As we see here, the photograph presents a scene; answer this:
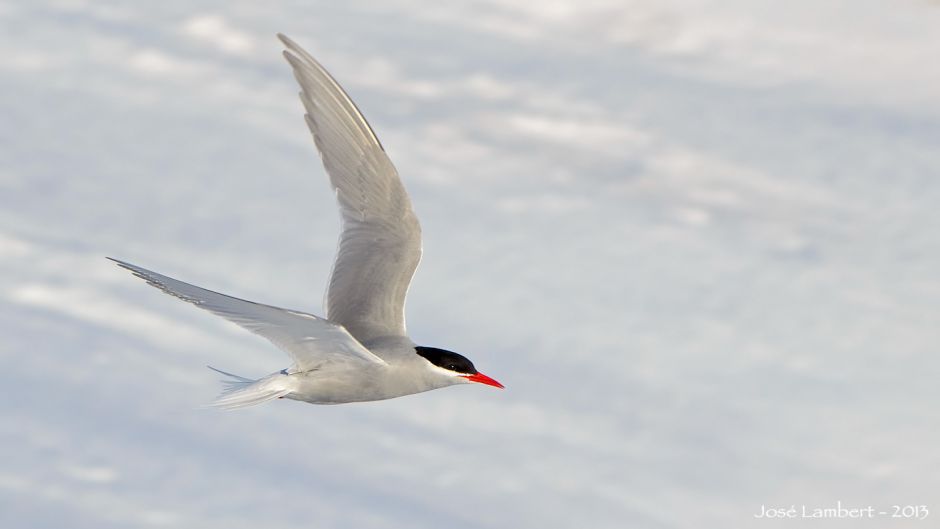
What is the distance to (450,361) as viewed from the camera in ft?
16.8

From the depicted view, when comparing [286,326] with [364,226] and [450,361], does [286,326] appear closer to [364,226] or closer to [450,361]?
[450,361]

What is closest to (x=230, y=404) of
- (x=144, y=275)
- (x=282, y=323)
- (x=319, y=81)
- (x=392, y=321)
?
(x=282, y=323)

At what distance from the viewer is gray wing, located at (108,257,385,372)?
3.95 metres

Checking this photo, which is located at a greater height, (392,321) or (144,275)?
(392,321)

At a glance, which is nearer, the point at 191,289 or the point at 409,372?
the point at 191,289

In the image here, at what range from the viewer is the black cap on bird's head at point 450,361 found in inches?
198

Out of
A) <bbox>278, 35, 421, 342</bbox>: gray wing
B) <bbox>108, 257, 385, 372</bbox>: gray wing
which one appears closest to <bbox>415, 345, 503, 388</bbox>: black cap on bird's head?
<bbox>278, 35, 421, 342</bbox>: gray wing

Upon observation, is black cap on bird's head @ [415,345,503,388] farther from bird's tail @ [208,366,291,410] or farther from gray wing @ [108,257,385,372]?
bird's tail @ [208,366,291,410]

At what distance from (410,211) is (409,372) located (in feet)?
2.57

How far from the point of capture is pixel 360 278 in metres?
5.36

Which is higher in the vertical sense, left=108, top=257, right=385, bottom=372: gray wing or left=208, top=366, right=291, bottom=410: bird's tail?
left=108, top=257, right=385, bottom=372: gray wing

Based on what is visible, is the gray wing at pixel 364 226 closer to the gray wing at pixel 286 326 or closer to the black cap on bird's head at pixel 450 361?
the black cap on bird's head at pixel 450 361

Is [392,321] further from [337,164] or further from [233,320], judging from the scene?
[233,320]

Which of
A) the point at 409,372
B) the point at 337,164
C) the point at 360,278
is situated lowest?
the point at 409,372
